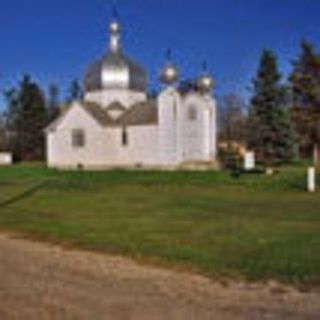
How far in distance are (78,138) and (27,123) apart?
815 inches

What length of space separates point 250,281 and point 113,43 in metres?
63.9

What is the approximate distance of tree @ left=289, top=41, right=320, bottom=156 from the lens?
71.4m

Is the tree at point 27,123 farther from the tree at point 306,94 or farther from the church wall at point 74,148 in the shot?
the tree at point 306,94

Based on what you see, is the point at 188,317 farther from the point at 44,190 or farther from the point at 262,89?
the point at 262,89

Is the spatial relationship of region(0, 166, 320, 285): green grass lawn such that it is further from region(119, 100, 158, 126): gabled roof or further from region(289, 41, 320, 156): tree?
region(289, 41, 320, 156): tree

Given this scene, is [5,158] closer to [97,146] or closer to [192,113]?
[97,146]

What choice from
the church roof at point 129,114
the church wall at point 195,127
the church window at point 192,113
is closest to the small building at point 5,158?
the church roof at point 129,114

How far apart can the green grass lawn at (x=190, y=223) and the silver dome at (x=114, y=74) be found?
1424 inches

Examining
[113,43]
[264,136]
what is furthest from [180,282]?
[113,43]

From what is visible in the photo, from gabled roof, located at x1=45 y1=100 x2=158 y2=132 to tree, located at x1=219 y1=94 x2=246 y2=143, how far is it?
25805 mm

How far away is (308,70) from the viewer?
240 feet

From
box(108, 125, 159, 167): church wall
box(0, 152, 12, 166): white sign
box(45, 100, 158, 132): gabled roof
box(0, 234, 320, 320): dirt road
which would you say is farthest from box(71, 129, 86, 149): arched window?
box(0, 234, 320, 320): dirt road

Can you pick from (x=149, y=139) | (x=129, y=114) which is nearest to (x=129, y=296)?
(x=149, y=139)

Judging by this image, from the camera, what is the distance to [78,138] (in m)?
64.9
